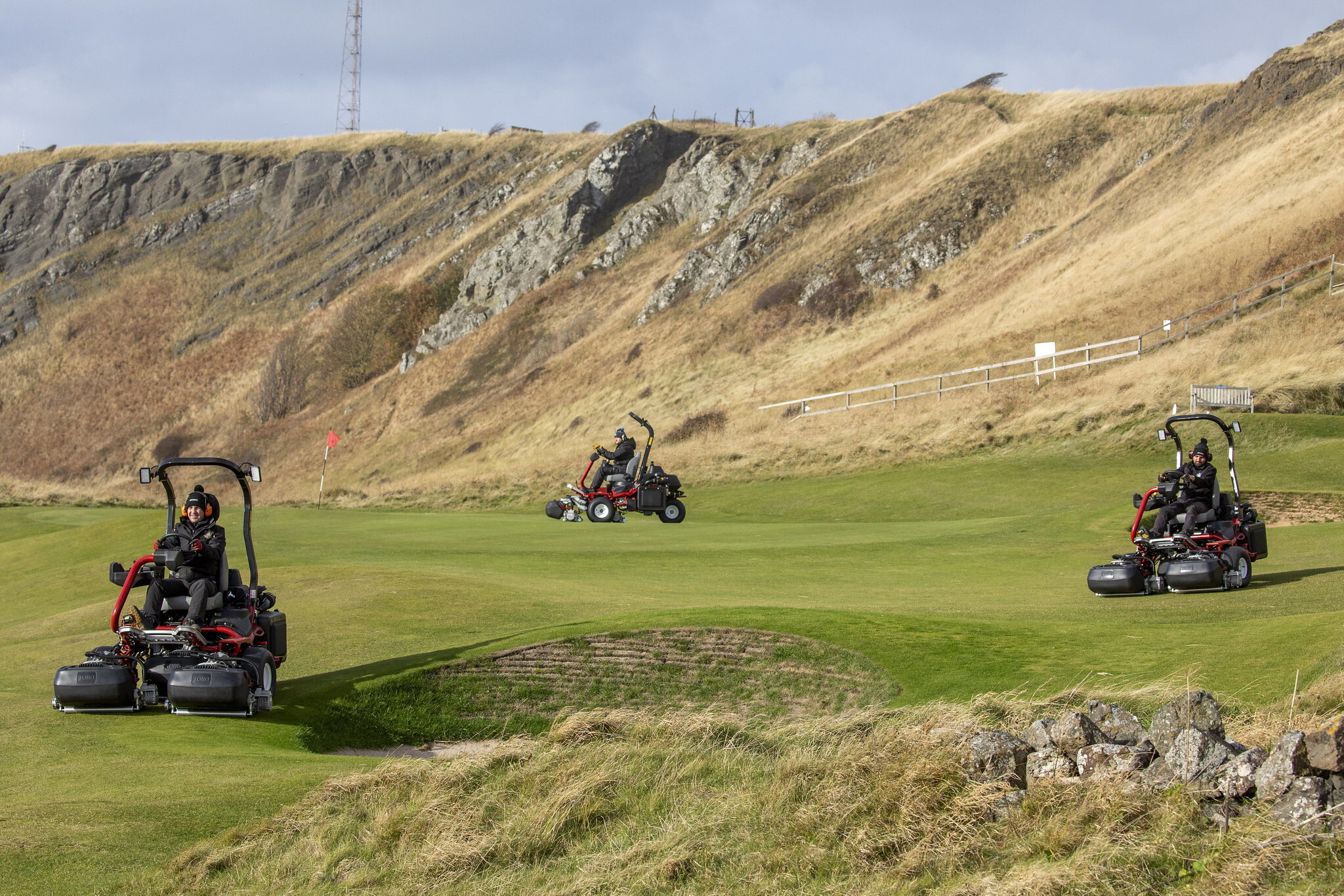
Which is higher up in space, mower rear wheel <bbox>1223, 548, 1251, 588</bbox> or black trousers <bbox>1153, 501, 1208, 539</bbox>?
black trousers <bbox>1153, 501, 1208, 539</bbox>

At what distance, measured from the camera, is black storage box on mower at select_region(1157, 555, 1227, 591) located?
2102cm

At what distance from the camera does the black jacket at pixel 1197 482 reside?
70.5ft

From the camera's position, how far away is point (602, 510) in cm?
3216

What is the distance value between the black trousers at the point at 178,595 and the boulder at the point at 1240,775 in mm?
11674

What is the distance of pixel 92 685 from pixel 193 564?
187 cm

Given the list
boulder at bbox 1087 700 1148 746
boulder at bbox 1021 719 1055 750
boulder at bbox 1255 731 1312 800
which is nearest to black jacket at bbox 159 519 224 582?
boulder at bbox 1021 719 1055 750

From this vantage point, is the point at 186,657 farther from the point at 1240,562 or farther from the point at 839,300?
the point at 839,300

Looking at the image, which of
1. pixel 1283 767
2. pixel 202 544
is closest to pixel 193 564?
pixel 202 544

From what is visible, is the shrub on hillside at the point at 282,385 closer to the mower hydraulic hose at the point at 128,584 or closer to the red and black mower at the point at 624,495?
the red and black mower at the point at 624,495

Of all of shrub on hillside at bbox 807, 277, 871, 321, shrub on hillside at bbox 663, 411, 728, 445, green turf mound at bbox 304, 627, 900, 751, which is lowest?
green turf mound at bbox 304, 627, 900, 751

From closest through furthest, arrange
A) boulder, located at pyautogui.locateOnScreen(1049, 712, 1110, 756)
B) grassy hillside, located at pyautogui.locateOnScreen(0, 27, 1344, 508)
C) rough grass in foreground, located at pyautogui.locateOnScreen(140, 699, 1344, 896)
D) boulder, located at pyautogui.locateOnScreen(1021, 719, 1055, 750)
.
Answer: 1. rough grass in foreground, located at pyautogui.locateOnScreen(140, 699, 1344, 896)
2. boulder, located at pyautogui.locateOnScreen(1049, 712, 1110, 756)
3. boulder, located at pyautogui.locateOnScreen(1021, 719, 1055, 750)
4. grassy hillside, located at pyautogui.locateOnScreen(0, 27, 1344, 508)

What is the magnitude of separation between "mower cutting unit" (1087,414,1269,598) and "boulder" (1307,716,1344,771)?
13.8 m

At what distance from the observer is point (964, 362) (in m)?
62.9

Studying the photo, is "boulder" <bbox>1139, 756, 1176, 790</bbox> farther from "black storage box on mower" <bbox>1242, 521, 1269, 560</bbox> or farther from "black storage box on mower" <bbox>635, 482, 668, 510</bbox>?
"black storage box on mower" <bbox>635, 482, 668, 510</bbox>
